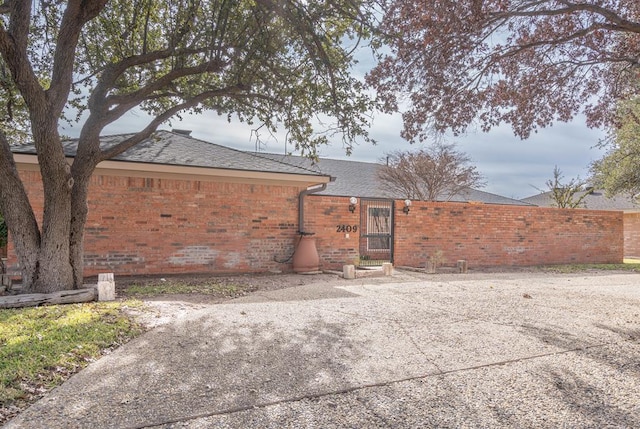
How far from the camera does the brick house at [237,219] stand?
28.3 feet

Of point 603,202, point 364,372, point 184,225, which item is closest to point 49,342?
point 364,372

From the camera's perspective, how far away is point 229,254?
31.4ft

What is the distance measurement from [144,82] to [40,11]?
88.3 inches

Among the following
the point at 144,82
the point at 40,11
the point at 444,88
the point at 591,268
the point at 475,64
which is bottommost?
the point at 591,268

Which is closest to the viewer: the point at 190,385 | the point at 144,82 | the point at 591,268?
the point at 190,385

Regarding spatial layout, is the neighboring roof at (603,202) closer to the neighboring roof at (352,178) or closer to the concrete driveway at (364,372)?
the neighboring roof at (352,178)

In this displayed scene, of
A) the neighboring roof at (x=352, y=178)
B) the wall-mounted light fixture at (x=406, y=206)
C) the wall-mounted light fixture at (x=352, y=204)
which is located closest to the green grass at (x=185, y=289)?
the wall-mounted light fixture at (x=352, y=204)

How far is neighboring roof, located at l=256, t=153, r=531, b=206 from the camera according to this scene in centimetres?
1636

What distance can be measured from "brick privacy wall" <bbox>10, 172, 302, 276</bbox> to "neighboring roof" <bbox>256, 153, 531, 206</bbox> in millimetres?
5391

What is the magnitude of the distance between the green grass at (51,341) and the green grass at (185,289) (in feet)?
4.10

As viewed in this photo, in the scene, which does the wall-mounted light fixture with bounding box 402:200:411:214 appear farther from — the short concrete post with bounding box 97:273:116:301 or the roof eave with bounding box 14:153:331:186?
the short concrete post with bounding box 97:273:116:301

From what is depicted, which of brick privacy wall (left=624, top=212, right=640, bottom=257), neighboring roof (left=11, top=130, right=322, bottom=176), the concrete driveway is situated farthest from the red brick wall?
brick privacy wall (left=624, top=212, right=640, bottom=257)

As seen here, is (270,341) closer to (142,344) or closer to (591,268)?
(142,344)

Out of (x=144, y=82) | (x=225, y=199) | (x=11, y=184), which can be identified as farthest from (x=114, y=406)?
(x=144, y=82)
